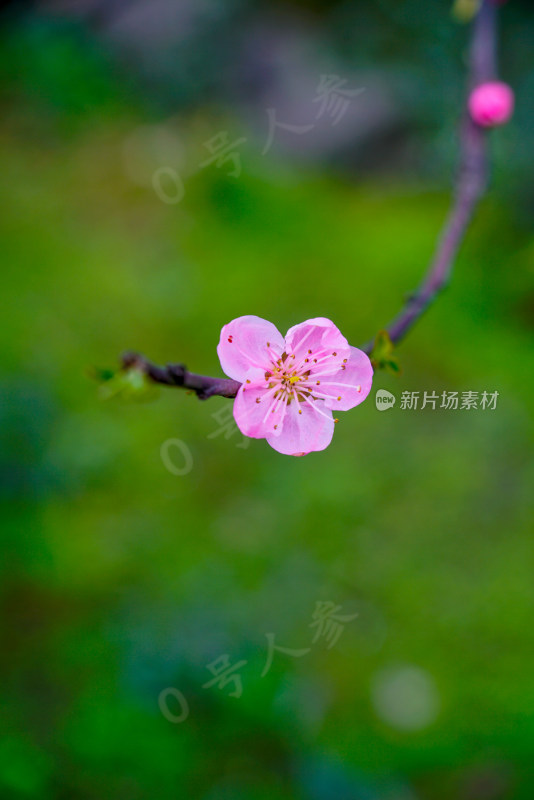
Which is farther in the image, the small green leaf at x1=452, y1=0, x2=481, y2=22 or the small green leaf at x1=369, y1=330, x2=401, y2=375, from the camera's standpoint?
the small green leaf at x1=452, y1=0, x2=481, y2=22

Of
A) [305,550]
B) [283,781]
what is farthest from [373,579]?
[283,781]

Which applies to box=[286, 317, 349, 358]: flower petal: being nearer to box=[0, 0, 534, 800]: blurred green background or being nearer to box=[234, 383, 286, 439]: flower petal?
box=[234, 383, 286, 439]: flower petal

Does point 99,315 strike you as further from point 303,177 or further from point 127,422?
point 303,177

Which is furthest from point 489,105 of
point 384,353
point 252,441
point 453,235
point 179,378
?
point 252,441

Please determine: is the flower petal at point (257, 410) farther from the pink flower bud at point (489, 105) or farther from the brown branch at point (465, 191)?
the pink flower bud at point (489, 105)

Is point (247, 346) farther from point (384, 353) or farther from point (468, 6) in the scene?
point (468, 6)

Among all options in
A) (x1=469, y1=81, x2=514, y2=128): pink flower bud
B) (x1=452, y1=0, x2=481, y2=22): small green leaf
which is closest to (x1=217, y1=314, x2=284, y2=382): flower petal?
(x1=469, y1=81, x2=514, y2=128): pink flower bud
